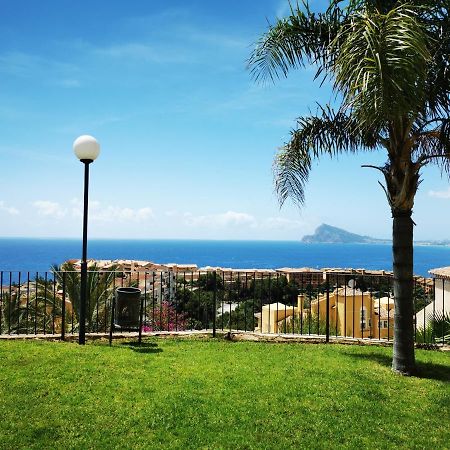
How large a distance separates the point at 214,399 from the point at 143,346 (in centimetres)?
267

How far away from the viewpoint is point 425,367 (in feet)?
19.6

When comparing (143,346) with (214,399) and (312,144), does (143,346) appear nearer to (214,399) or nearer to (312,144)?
(214,399)

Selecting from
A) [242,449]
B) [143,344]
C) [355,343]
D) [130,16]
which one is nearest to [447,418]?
[242,449]

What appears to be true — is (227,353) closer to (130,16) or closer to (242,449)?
(242,449)

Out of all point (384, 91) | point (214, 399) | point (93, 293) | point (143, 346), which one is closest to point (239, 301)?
point (143, 346)

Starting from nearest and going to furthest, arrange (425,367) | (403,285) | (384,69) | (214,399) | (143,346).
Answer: (214,399)
(384,69)
(403,285)
(425,367)
(143,346)

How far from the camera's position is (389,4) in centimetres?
571

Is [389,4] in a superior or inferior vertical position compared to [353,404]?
superior

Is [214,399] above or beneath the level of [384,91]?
beneath

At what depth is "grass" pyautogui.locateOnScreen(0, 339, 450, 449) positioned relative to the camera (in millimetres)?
3664

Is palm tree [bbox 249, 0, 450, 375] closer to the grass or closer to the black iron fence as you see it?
the grass

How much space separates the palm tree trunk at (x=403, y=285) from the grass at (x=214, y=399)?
1.30 ft

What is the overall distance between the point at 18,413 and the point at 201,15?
7423mm

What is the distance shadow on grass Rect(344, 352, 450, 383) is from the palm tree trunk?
18cm
